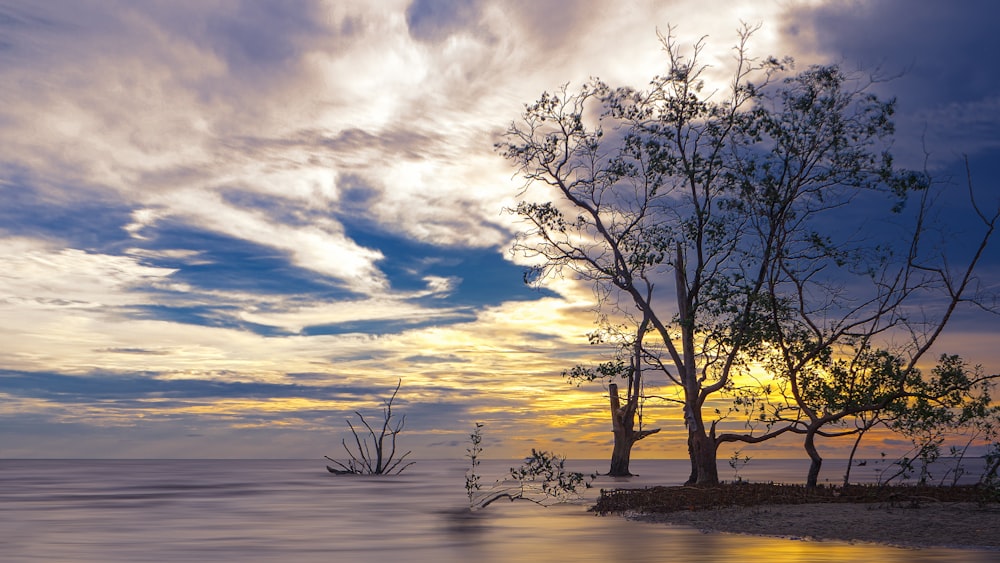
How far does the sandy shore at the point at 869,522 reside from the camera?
26547 millimetres

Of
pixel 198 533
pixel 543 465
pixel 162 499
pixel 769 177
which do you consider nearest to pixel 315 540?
pixel 198 533

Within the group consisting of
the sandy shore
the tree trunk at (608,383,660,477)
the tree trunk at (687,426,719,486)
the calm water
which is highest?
the tree trunk at (608,383,660,477)

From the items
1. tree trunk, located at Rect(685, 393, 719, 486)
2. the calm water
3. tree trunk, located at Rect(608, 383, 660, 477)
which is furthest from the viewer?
tree trunk, located at Rect(608, 383, 660, 477)

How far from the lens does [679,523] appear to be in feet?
108

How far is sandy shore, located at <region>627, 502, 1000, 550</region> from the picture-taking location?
26.5m

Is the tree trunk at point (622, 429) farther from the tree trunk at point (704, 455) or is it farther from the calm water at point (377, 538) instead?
the tree trunk at point (704, 455)

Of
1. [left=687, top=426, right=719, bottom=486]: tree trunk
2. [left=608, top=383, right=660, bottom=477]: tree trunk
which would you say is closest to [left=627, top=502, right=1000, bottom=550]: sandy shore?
[left=687, top=426, right=719, bottom=486]: tree trunk

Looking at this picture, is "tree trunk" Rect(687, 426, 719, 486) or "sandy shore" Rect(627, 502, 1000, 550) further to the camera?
"tree trunk" Rect(687, 426, 719, 486)

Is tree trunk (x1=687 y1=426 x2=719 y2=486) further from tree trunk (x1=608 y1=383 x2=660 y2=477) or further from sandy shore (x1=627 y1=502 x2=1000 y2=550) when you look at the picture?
→ tree trunk (x1=608 y1=383 x2=660 y2=477)

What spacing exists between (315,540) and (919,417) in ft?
71.3

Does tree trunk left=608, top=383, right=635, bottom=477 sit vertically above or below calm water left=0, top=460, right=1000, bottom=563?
above

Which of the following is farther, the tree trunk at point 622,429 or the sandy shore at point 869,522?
the tree trunk at point 622,429

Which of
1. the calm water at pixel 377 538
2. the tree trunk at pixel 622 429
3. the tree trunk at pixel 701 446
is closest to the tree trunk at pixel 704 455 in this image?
the tree trunk at pixel 701 446

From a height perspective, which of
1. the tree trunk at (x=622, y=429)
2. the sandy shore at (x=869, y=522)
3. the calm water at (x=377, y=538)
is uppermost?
the tree trunk at (x=622, y=429)
